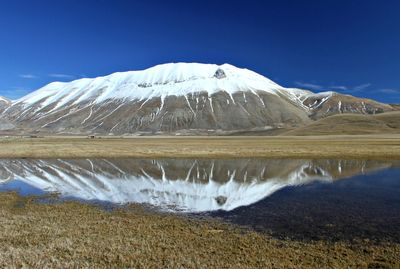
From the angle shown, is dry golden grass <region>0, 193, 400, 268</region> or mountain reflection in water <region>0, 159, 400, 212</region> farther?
mountain reflection in water <region>0, 159, 400, 212</region>

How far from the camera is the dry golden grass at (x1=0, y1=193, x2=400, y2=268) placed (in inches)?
578

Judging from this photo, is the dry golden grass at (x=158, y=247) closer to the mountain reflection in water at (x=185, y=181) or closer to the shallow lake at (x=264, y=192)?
the shallow lake at (x=264, y=192)

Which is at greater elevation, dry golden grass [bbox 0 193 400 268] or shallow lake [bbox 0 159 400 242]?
dry golden grass [bbox 0 193 400 268]

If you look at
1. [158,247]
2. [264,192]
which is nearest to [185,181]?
[264,192]

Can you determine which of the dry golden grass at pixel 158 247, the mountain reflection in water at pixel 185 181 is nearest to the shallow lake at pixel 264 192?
the mountain reflection in water at pixel 185 181

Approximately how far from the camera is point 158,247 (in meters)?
16.5

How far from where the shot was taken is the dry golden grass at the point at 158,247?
14.7 metres

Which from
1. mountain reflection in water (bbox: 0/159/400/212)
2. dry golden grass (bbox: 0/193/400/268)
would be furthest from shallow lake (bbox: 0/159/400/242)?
dry golden grass (bbox: 0/193/400/268)

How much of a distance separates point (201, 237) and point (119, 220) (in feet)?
19.7

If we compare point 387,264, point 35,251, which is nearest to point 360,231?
point 387,264

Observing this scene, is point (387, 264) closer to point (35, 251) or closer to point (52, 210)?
point (35, 251)

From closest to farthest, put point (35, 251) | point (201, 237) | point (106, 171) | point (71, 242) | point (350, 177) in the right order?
point (35, 251), point (71, 242), point (201, 237), point (350, 177), point (106, 171)

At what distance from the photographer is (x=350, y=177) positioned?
43.3m

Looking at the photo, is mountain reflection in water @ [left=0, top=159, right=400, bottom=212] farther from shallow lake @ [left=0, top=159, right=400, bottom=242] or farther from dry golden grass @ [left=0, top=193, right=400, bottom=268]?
dry golden grass @ [left=0, top=193, right=400, bottom=268]
